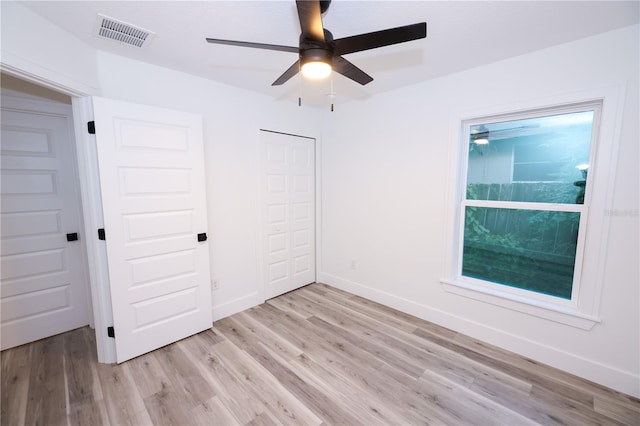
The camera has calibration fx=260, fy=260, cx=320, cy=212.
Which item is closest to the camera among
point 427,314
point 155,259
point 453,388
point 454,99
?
point 453,388

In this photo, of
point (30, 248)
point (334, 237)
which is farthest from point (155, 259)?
point (334, 237)

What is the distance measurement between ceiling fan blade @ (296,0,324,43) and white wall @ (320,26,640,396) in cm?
180

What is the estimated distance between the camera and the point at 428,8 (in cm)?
158

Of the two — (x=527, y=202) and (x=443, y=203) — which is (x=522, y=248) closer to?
(x=527, y=202)

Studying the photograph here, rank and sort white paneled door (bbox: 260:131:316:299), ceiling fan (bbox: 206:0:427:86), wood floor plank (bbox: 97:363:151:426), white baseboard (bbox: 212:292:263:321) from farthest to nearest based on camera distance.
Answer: white paneled door (bbox: 260:131:316:299) → white baseboard (bbox: 212:292:263:321) → wood floor plank (bbox: 97:363:151:426) → ceiling fan (bbox: 206:0:427:86)

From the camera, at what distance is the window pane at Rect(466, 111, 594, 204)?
6.73 ft

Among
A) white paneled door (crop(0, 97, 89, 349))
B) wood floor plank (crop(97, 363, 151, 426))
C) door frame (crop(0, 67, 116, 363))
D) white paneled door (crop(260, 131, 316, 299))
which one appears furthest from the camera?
white paneled door (crop(260, 131, 316, 299))

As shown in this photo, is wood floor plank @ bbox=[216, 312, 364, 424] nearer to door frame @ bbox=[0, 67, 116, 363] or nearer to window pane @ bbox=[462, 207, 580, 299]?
door frame @ bbox=[0, 67, 116, 363]

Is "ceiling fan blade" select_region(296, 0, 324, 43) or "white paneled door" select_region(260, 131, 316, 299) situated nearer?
"ceiling fan blade" select_region(296, 0, 324, 43)

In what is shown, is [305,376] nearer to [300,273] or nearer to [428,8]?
[300,273]

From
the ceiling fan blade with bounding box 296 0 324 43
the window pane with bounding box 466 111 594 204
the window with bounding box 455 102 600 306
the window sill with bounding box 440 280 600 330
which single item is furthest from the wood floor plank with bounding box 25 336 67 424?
the window pane with bounding box 466 111 594 204

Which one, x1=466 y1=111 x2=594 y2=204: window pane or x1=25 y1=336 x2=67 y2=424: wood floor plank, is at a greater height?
x1=466 y1=111 x2=594 y2=204: window pane

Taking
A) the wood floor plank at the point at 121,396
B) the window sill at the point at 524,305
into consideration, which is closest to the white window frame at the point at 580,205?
the window sill at the point at 524,305

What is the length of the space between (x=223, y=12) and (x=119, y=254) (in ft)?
6.40
